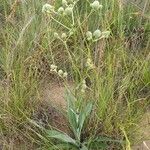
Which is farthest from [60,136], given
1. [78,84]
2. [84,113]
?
[78,84]

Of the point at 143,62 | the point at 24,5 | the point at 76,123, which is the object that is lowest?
the point at 76,123

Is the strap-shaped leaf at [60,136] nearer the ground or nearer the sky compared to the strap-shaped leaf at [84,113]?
nearer the ground

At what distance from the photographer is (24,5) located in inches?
98.0

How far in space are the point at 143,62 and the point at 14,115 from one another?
0.66 metres

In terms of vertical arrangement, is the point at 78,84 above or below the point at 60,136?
above

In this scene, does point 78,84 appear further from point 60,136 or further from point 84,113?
point 60,136

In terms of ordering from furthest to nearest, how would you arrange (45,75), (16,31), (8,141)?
(16,31) < (45,75) < (8,141)

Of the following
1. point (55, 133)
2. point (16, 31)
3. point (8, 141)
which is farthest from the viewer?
point (16, 31)

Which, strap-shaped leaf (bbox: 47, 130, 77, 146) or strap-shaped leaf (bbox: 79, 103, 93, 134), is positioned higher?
strap-shaped leaf (bbox: 79, 103, 93, 134)

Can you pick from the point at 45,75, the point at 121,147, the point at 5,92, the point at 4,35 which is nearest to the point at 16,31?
the point at 4,35

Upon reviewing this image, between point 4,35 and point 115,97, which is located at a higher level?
point 4,35

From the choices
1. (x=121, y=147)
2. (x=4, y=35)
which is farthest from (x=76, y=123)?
(x=4, y=35)

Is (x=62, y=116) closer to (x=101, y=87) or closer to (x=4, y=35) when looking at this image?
(x=101, y=87)

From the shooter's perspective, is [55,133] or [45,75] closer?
[55,133]
